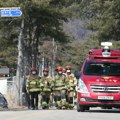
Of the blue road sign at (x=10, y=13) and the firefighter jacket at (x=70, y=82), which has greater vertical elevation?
the blue road sign at (x=10, y=13)

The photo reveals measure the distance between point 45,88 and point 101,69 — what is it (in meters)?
5.26

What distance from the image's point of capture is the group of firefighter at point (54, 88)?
23047 mm

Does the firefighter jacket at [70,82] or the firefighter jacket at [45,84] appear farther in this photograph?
the firefighter jacket at [45,84]

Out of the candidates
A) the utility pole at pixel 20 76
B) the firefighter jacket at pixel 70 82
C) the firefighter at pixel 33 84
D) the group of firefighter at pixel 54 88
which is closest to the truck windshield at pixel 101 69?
the group of firefighter at pixel 54 88

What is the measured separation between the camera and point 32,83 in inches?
916

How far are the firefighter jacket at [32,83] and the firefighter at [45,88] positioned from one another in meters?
0.29

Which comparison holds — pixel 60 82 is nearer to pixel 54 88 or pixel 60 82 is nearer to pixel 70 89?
pixel 54 88

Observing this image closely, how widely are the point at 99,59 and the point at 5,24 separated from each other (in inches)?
779

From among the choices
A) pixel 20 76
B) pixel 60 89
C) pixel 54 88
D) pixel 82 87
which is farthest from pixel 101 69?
pixel 20 76

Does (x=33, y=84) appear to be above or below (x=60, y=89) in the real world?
above

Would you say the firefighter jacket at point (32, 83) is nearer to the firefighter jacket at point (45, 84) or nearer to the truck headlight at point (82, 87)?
the firefighter jacket at point (45, 84)

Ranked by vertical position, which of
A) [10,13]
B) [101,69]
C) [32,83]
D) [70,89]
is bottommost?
[70,89]

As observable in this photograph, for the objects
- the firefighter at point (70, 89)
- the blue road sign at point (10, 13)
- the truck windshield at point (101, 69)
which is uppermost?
the blue road sign at point (10, 13)

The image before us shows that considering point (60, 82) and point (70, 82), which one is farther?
point (70, 82)
